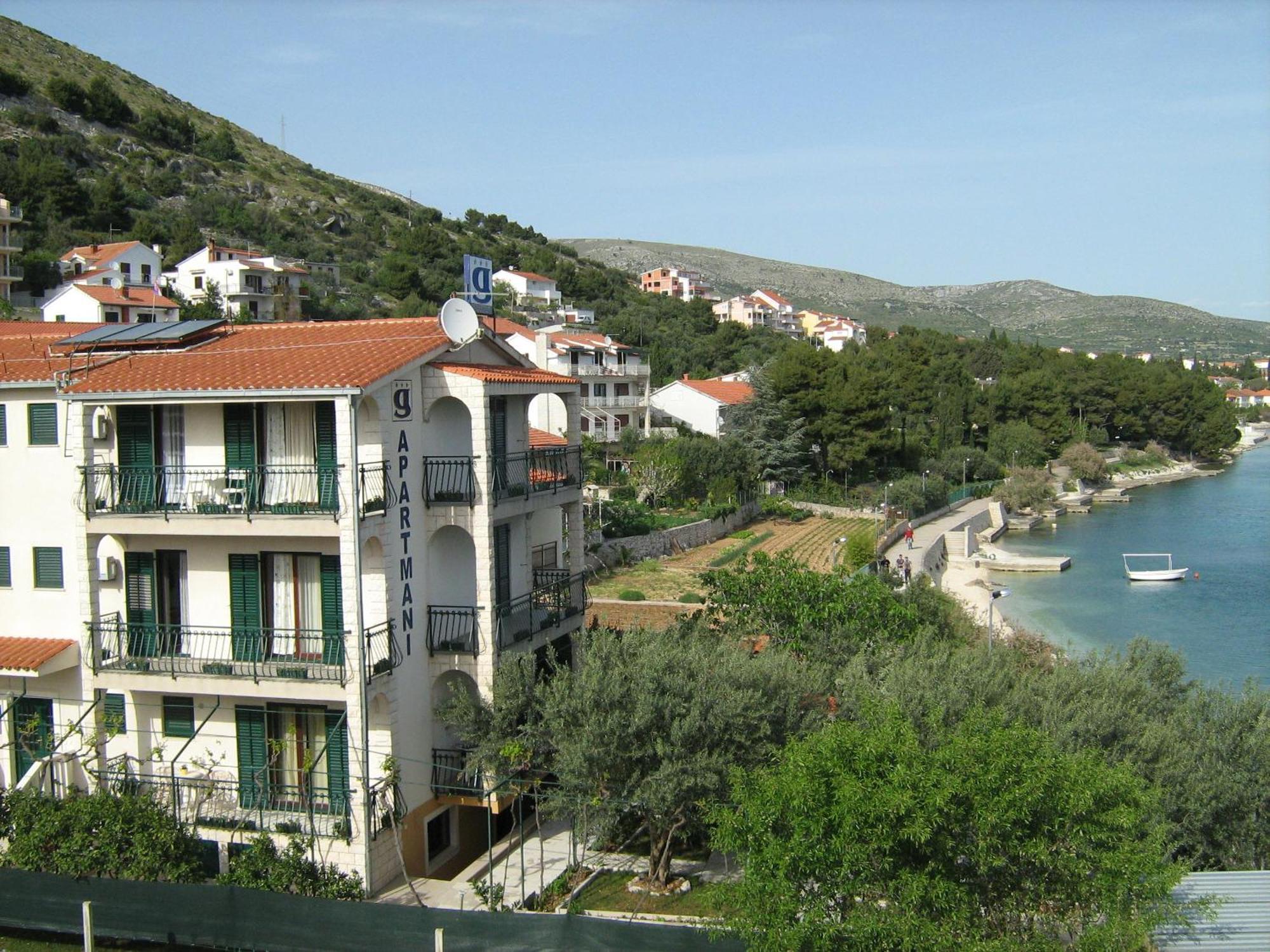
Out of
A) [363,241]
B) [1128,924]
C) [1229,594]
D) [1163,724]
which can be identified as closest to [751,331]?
[363,241]

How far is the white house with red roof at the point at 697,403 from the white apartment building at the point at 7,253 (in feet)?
128

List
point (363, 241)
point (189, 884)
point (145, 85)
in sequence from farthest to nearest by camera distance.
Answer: point (145, 85), point (363, 241), point (189, 884)

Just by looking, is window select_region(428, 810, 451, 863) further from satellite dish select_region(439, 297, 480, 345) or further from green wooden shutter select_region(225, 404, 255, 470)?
satellite dish select_region(439, 297, 480, 345)

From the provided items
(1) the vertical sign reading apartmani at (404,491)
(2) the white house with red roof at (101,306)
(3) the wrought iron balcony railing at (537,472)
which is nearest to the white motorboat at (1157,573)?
(3) the wrought iron balcony railing at (537,472)

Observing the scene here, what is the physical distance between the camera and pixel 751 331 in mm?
117688

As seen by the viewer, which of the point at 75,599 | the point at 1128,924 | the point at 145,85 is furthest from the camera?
the point at 145,85

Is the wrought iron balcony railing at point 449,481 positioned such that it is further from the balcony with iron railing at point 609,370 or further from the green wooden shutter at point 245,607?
the balcony with iron railing at point 609,370

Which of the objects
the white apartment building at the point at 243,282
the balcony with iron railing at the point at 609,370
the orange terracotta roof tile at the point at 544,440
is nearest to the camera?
the orange terracotta roof tile at the point at 544,440

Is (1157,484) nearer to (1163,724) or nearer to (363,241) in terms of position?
(363,241)

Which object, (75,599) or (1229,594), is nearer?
(75,599)

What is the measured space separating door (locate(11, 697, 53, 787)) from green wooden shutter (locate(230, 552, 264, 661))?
3.03 metres

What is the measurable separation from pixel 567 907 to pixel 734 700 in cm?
324

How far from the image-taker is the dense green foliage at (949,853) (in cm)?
979

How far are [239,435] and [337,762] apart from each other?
458 cm
